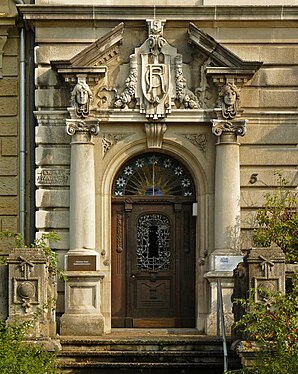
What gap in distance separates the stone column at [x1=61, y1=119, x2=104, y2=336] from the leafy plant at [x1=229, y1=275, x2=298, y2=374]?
404cm

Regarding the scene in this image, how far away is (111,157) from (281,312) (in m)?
5.42

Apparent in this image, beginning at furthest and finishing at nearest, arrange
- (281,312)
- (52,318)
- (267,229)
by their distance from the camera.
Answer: (267,229) → (52,318) → (281,312)

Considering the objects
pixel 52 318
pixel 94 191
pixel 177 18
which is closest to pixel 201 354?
pixel 52 318

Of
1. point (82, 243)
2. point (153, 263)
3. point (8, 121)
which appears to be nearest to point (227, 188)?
point (153, 263)

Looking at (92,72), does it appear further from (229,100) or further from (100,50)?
(229,100)

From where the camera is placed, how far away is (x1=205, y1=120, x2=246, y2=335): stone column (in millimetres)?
18125

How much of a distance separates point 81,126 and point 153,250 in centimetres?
245

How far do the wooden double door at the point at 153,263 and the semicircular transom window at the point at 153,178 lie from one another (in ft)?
0.60

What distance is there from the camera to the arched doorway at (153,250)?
19.0m

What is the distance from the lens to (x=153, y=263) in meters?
19.0

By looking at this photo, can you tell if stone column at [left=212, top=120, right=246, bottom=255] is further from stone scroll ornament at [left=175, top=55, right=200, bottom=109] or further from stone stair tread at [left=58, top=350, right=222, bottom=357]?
stone stair tread at [left=58, top=350, right=222, bottom=357]

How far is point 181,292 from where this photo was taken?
19.0m

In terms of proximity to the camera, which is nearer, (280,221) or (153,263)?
(280,221)

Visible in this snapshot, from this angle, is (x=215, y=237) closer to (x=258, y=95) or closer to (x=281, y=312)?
(x=258, y=95)
